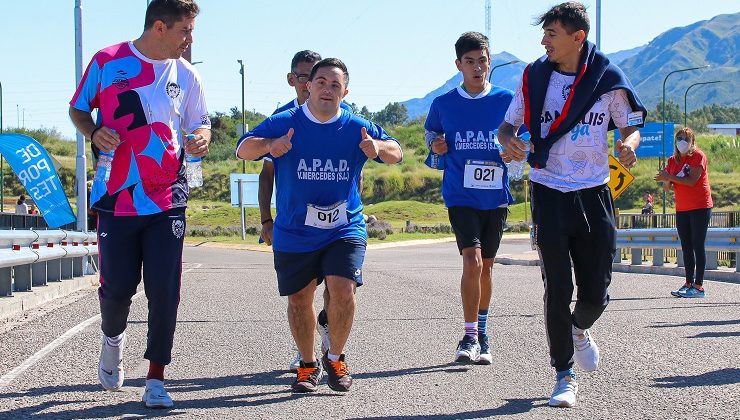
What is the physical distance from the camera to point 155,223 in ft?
20.3

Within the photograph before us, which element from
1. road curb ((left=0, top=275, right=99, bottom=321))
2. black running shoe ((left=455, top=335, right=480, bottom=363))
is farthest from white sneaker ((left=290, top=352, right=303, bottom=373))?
road curb ((left=0, top=275, right=99, bottom=321))

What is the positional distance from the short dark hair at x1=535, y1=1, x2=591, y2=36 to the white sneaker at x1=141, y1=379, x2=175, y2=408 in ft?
9.43

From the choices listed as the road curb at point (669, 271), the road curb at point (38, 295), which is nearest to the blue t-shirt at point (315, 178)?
the road curb at point (38, 295)

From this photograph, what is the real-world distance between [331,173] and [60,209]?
14273mm

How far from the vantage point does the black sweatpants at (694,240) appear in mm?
13062

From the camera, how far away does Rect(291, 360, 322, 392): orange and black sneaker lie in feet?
21.4

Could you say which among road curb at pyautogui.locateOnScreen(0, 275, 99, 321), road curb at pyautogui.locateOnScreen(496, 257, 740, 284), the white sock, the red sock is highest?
the white sock

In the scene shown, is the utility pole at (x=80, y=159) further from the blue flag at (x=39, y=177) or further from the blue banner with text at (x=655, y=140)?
the blue banner with text at (x=655, y=140)

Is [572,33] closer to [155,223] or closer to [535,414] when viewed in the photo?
[535,414]

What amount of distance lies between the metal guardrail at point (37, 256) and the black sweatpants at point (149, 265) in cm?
473

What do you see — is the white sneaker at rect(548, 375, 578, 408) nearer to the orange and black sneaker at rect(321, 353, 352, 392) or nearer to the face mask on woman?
the orange and black sneaker at rect(321, 353, 352, 392)

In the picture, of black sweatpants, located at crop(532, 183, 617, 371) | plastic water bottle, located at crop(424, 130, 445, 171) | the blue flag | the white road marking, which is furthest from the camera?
the blue flag

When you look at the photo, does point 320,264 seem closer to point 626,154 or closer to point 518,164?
point 518,164

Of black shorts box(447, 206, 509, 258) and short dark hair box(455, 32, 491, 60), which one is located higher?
short dark hair box(455, 32, 491, 60)
